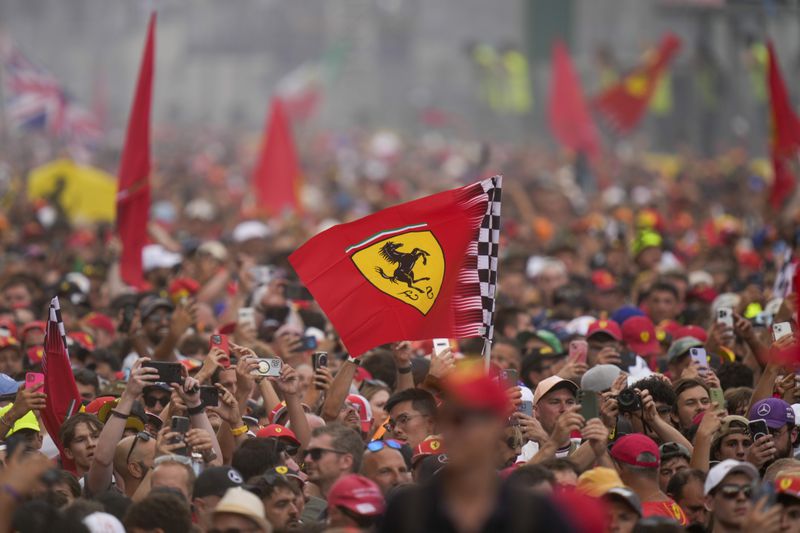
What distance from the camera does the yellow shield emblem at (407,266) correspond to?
9180 millimetres

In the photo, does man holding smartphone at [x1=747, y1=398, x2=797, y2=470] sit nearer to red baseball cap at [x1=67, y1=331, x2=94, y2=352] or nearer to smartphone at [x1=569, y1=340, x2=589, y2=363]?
smartphone at [x1=569, y1=340, x2=589, y2=363]

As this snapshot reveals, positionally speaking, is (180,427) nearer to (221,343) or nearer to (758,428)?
(221,343)

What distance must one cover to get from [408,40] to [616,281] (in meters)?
62.6

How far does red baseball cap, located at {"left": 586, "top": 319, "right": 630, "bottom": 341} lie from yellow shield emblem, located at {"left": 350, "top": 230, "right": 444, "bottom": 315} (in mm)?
2310

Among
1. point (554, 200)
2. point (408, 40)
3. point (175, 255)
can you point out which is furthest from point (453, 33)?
point (175, 255)

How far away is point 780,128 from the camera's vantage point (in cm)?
1850

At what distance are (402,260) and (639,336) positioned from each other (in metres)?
2.74

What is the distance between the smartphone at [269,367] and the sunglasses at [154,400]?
32.6 inches

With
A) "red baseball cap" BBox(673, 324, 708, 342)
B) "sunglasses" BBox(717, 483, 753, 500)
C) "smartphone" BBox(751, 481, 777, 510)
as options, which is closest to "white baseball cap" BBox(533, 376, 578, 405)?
"sunglasses" BBox(717, 483, 753, 500)

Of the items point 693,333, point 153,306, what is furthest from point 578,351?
point 153,306

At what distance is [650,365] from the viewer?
11.2 m

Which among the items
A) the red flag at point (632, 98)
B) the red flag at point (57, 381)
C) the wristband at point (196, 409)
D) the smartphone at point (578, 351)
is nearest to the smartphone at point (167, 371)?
the wristband at point (196, 409)

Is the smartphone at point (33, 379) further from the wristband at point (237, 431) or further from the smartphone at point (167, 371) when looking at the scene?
the smartphone at point (167, 371)

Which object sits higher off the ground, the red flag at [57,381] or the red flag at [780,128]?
the red flag at [780,128]
